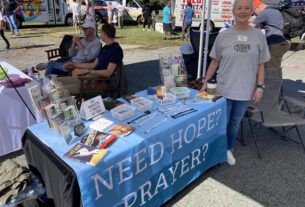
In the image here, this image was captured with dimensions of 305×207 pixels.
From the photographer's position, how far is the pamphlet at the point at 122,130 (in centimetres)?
171

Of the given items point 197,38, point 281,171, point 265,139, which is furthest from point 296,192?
point 197,38

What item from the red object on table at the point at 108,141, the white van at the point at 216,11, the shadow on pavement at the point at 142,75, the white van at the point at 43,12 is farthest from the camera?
the white van at the point at 43,12

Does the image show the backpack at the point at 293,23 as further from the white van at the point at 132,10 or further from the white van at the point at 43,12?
the white van at the point at 43,12

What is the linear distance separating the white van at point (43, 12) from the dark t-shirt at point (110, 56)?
1202cm

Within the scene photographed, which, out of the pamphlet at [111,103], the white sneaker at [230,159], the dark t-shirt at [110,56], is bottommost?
the white sneaker at [230,159]

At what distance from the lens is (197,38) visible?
169 inches

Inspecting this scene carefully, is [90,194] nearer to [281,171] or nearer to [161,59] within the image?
[161,59]

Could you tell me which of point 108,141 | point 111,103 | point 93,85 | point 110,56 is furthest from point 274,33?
point 108,141

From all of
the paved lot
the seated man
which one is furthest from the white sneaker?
the seated man

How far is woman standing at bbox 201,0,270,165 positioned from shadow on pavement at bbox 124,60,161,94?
278 centimetres

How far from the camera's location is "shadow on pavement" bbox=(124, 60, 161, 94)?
17.1 feet

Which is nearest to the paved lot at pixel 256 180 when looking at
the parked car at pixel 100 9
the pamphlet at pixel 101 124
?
the pamphlet at pixel 101 124

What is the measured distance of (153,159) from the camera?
5.86 feet

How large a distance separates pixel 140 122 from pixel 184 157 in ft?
1.75
